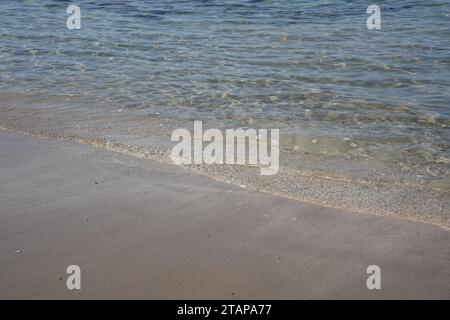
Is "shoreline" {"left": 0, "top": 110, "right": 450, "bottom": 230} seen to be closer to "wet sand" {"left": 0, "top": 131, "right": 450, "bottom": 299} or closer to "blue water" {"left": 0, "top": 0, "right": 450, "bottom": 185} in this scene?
"wet sand" {"left": 0, "top": 131, "right": 450, "bottom": 299}

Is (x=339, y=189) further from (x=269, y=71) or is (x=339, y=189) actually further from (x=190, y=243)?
(x=269, y=71)

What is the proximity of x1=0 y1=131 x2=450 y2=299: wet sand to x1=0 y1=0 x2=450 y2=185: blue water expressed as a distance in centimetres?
133

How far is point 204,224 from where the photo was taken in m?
3.78

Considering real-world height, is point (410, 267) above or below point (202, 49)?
below

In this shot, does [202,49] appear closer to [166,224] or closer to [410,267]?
[166,224]

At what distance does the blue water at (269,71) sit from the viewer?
18.9ft

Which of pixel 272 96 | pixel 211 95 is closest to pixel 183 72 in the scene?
pixel 211 95

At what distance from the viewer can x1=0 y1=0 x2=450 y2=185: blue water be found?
576 cm

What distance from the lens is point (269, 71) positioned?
7.85m

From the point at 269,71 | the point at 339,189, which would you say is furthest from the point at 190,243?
the point at 269,71

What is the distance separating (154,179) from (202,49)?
16.3ft

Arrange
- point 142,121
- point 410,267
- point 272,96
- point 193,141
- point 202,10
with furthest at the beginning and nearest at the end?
point 202,10
point 272,96
point 142,121
point 193,141
point 410,267

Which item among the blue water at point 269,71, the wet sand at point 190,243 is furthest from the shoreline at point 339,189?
the blue water at point 269,71

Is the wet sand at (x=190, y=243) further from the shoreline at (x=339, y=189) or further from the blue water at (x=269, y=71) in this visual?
the blue water at (x=269, y=71)
